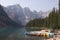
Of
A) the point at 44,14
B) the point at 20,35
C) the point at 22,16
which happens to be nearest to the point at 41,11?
the point at 44,14

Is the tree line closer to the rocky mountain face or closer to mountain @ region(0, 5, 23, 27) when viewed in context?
the rocky mountain face

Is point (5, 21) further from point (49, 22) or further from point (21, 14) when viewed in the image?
point (49, 22)

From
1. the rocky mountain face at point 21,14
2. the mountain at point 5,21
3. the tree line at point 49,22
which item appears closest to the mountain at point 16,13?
the rocky mountain face at point 21,14

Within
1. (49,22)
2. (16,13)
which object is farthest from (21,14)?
(49,22)

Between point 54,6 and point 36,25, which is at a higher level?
point 54,6

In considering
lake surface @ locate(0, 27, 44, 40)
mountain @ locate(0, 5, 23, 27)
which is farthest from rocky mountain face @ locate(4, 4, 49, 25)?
lake surface @ locate(0, 27, 44, 40)

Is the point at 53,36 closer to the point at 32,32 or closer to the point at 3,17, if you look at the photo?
the point at 32,32

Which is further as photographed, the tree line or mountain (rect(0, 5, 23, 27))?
the tree line

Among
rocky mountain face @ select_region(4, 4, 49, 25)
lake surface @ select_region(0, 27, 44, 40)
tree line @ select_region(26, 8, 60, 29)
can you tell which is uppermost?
rocky mountain face @ select_region(4, 4, 49, 25)
